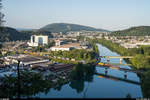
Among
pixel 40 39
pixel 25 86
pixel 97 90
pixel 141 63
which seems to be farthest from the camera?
pixel 40 39

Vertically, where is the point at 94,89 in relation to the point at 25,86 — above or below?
below

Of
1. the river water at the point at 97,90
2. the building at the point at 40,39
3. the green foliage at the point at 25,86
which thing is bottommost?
the river water at the point at 97,90

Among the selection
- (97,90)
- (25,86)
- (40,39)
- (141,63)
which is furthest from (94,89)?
(40,39)

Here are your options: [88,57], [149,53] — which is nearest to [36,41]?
[88,57]

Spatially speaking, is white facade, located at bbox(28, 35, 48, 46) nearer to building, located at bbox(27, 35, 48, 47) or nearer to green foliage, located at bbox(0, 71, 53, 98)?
building, located at bbox(27, 35, 48, 47)

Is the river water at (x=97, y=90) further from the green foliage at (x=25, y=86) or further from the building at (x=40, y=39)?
the building at (x=40, y=39)

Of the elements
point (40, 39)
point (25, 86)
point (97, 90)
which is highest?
point (40, 39)

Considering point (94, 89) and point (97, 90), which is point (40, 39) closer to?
point (94, 89)

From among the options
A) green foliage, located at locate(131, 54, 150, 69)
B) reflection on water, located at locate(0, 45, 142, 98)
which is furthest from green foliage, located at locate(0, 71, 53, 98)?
green foliage, located at locate(131, 54, 150, 69)

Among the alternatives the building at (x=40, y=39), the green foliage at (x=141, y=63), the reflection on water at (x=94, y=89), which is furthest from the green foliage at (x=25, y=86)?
the building at (x=40, y=39)

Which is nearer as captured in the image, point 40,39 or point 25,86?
point 25,86

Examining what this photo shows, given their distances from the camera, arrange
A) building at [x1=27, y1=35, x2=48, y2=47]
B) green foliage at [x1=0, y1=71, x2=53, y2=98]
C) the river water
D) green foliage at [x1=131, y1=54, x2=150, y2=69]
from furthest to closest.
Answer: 1. building at [x1=27, y1=35, x2=48, y2=47]
2. green foliage at [x1=131, y1=54, x2=150, y2=69]
3. the river water
4. green foliage at [x1=0, y1=71, x2=53, y2=98]
